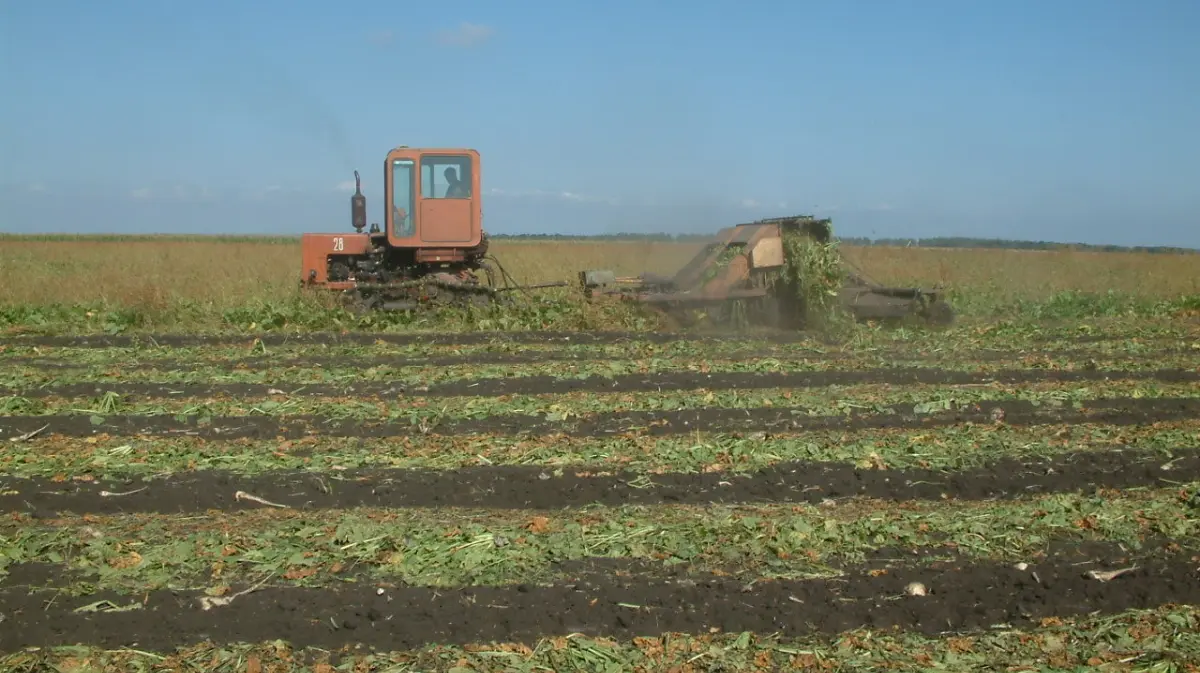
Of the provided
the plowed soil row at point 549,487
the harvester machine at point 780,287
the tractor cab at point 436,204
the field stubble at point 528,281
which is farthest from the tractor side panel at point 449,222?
the plowed soil row at point 549,487

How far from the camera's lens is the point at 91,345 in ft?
50.4

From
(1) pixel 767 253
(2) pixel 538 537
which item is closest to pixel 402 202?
(1) pixel 767 253

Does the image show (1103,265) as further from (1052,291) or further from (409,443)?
(409,443)

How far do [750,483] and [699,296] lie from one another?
9.14 meters

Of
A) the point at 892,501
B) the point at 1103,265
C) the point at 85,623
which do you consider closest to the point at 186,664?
the point at 85,623

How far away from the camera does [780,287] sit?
1652 centimetres

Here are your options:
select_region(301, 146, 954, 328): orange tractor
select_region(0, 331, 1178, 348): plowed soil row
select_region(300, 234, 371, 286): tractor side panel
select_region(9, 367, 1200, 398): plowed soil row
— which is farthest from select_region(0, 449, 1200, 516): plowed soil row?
select_region(300, 234, 371, 286): tractor side panel

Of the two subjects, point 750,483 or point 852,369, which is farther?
point 852,369

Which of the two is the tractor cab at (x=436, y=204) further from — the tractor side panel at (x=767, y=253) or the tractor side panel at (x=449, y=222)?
the tractor side panel at (x=767, y=253)

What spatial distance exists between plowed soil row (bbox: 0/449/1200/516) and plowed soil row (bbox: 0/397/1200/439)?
140 centimetres

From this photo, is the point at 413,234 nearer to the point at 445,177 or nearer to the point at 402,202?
the point at 402,202

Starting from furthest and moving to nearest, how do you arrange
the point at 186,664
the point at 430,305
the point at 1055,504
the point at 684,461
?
1. the point at 430,305
2. the point at 684,461
3. the point at 1055,504
4. the point at 186,664

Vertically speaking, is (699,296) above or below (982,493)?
above

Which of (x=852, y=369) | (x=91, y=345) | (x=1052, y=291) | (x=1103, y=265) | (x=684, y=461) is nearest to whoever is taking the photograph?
(x=684, y=461)
